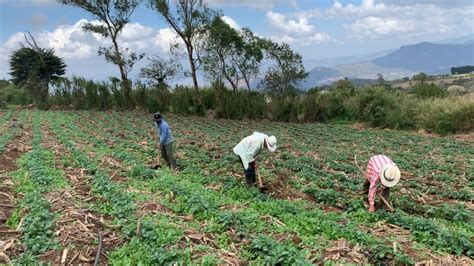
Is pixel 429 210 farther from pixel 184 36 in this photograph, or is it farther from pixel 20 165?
pixel 184 36

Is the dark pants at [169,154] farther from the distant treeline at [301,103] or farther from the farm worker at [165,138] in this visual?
the distant treeline at [301,103]

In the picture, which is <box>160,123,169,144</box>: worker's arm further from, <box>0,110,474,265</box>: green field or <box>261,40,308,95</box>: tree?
<box>261,40,308,95</box>: tree

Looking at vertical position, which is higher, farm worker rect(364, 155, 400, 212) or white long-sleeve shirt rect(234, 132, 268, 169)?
white long-sleeve shirt rect(234, 132, 268, 169)

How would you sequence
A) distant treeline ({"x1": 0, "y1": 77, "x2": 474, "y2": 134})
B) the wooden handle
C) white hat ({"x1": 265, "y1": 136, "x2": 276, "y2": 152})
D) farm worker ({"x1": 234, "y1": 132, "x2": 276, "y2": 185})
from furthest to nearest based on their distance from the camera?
distant treeline ({"x1": 0, "y1": 77, "x2": 474, "y2": 134})
farm worker ({"x1": 234, "y1": 132, "x2": 276, "y2": 185})
white hat ({"x1": 265, "y1": 136, "x2": 276, "y2": 152})
the wooden handle

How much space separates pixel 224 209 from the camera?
7.17 meters

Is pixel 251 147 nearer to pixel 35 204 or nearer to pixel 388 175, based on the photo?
pixel 388 175

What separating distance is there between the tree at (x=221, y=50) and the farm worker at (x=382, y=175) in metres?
24.7

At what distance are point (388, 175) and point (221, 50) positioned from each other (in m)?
28.4

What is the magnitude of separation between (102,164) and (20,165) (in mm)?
2083

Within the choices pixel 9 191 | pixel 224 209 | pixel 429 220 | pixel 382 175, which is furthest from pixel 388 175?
pixel 9 191

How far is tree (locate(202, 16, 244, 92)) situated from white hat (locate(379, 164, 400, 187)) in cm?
2511

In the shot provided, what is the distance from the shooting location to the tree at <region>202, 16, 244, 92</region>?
32069mm

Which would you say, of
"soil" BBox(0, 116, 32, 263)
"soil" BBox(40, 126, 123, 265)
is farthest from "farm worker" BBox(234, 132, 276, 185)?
"soil" BBox(0, 116, 32, 263)

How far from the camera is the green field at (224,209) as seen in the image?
5488 millimetres
